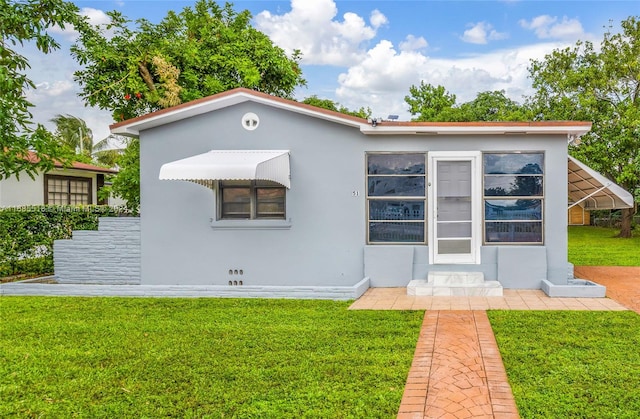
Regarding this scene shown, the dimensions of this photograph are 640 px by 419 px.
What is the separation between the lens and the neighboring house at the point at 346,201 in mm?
12625

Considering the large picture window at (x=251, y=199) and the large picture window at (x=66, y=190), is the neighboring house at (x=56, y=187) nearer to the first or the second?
the large picture window at (x=66, y=190)

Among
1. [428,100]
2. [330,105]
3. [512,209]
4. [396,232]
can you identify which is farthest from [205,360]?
[428,100]

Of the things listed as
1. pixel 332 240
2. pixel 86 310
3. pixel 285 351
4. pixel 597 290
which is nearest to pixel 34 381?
pixel 285 351

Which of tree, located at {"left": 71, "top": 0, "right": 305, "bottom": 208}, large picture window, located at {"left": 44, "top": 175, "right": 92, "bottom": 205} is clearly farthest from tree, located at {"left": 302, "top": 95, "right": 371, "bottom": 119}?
large picture window, located at {"left": 44, "top": 175, "right": 92, "bottom": 205}

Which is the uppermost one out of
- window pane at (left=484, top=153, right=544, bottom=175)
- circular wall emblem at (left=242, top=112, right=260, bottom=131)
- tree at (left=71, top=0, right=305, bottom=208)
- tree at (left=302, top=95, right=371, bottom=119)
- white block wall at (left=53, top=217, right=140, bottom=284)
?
tree at (left=302, top=95, right=371, bottom=119)

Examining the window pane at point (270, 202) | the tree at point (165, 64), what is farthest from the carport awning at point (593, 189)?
the tree at point (165, 64)

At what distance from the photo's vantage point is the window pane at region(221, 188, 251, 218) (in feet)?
44.1

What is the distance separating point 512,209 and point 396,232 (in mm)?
3233

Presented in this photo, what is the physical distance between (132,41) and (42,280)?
1132 centimetres

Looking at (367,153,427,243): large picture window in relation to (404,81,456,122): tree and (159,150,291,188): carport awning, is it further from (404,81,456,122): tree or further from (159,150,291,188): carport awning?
(404,81,456,122): tree

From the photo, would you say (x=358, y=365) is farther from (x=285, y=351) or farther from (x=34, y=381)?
(x=34, y=381)

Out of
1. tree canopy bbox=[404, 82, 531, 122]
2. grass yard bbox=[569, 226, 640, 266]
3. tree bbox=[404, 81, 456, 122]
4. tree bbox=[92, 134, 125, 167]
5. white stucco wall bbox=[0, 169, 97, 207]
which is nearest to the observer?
grass yard bbox=[569, 226, 640, 266]

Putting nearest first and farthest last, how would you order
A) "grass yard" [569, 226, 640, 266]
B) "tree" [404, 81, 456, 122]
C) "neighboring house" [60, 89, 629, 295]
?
"neighboring house" [60, 89, 629, 295], "grass yard" [569, 226, 640, 266], "tree" [404, 81, 456, 122]

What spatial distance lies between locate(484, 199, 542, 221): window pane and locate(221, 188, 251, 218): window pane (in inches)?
265
